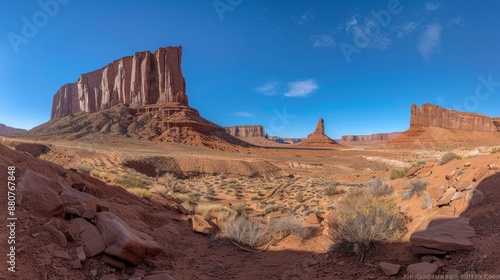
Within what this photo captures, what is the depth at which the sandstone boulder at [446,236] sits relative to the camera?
4.08 m

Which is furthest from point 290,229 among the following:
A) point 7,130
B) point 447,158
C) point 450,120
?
point 7,130

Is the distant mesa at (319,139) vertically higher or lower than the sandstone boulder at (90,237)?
higher

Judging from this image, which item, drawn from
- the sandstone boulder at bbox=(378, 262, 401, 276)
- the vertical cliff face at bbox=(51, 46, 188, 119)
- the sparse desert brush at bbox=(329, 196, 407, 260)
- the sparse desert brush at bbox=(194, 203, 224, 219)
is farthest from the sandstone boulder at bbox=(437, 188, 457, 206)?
the vertical cliff face at bbox=(51, 46, 188, 119)

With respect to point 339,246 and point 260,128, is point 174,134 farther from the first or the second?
point 260,128

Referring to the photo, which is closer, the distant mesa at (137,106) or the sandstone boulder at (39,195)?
the sandstone boulder at (39,195)

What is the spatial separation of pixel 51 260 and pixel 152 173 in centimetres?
2302

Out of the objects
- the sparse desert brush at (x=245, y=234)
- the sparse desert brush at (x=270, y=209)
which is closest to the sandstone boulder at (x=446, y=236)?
the sparse desert brush at (x=245, y=234)

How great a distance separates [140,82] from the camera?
3366 inches

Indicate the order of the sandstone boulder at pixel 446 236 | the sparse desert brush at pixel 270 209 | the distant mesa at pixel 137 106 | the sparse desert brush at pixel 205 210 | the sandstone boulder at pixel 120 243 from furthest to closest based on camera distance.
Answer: the distant mesa at pixel 137 106 < the sparse desert brush at pixel 270 209 < the sparse desert brush at pixel 205 210 < the sandstone boulder at pixel 120 243 < the sandstone boulder at pixel 446 236

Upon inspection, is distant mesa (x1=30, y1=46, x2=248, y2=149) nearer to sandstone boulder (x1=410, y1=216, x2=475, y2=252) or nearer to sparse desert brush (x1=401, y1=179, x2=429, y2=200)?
sparse desert brush (x1=401, y1=179, x2=429, y2=200)

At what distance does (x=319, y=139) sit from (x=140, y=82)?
76.8 meters

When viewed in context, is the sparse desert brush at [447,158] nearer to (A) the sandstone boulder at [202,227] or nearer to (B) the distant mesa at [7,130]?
(A) the sandstone boulder at [202,227]

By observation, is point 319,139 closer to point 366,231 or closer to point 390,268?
point 366,231

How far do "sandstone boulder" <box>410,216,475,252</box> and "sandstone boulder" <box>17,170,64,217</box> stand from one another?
19.7 ft
